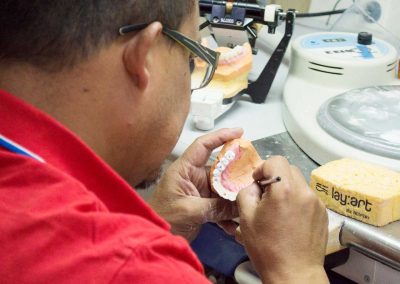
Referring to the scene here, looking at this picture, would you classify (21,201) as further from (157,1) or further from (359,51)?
(359,51)

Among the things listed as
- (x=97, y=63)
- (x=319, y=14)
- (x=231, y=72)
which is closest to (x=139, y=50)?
(x=97, y=63)

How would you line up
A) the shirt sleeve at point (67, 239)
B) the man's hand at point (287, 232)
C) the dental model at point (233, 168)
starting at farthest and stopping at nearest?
the dental model at point (233, 168) < the man's hand at point (287, 232) < the shirt sleeve at point (67, 239)

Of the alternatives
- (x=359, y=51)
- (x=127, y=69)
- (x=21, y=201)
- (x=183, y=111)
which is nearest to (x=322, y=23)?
(x=359, y=51)

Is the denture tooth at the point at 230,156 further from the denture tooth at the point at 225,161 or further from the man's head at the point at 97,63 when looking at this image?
the man's head at the point at 97,63

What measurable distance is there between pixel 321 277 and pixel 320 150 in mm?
313

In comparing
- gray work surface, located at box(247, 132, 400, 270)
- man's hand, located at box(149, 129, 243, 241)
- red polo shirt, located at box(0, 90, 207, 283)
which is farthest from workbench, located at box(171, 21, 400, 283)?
red polo shirt, located at box(0, 90, 207, 283)

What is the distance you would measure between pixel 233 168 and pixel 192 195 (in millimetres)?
87

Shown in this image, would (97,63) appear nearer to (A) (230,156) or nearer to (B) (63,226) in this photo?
(B) (63,226)

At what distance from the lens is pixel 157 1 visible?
0.63m

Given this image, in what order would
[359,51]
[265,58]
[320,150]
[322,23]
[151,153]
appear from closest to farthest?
[151,153], [320,150], [359,51], [265,58], [322,23]

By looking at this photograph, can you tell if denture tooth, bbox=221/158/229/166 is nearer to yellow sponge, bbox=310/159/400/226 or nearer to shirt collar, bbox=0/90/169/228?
yellow sponge, bbox=310/159/400/226

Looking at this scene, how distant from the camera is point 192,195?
0.98m

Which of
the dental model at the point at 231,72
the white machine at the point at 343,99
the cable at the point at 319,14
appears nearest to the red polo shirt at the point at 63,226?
the white machine at the point at 343,99

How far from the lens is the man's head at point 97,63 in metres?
0.56
